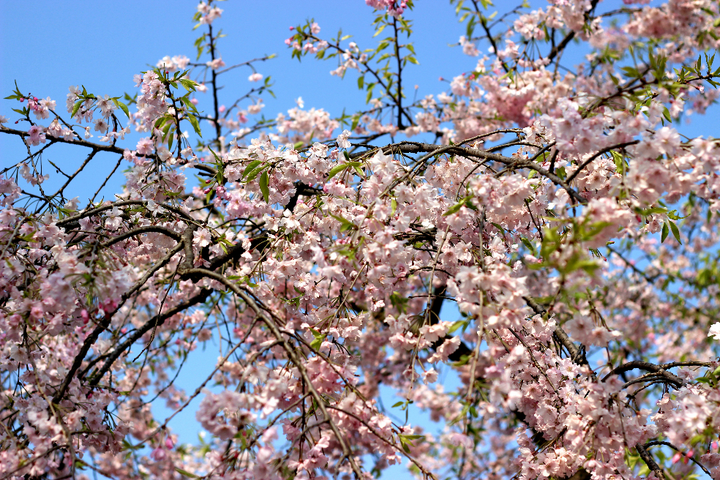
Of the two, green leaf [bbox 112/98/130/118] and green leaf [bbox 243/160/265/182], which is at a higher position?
green leaf [bbox 112/98/130/118]

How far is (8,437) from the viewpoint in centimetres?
201

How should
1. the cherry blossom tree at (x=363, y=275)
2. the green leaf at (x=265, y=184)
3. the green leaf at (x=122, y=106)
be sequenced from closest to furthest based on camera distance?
the cherry blossom tree at (x=363, y=275), the green leaf at (x=265, y=184), the green leaf at (x=122, y=106)

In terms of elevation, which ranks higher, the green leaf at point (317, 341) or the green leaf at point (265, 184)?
the green leaf at point (265, 184)

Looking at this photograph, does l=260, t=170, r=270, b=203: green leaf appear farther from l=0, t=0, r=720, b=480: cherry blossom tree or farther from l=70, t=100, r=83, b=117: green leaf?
l=70, t=100, r=83, b=117: green leaf

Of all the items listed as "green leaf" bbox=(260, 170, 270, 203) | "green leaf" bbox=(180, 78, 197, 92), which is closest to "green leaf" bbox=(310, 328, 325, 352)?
"green leaf" bbox=(260, 170, 270, 203)

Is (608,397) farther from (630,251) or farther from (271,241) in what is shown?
(630,251)

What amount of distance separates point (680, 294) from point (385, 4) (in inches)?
230

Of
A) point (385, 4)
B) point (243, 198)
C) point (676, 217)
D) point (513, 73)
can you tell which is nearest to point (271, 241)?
point (243, 198)

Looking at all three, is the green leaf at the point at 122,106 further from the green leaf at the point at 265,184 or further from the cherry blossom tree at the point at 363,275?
the green leaf at the point at 265,184

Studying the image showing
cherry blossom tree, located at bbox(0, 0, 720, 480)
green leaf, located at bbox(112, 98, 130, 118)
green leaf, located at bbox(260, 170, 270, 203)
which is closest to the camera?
cherry blossom tree, located at bbox(0, 0, 720, 480)

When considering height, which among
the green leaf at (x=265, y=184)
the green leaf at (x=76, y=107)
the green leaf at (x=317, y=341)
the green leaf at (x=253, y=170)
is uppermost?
the green leaf at (x=76, y=107)

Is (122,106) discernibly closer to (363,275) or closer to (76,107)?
(76,107)

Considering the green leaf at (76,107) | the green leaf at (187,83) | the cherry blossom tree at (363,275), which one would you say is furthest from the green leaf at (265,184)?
the green leaf at (76,107)

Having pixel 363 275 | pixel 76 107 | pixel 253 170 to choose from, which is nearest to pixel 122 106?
pixel 76 107
